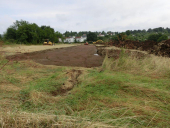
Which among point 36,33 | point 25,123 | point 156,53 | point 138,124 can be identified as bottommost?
point 138,124

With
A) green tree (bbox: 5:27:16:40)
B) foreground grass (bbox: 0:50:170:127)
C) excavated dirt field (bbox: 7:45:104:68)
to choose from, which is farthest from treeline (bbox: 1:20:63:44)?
foreground grass (bbox: 0:50:170:127)

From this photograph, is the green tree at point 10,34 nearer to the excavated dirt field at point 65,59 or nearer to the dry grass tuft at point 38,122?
the excavated dirt field at point 65,59

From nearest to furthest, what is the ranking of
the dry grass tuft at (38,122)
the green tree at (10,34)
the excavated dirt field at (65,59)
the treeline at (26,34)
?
1. the dry grass tuft at (38,122)
2. the excavated dirt field at (65,59)
3. the treeline at (26,34)
4. the green tree at (10,34)

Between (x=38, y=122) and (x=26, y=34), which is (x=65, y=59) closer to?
(x=38, y=122)

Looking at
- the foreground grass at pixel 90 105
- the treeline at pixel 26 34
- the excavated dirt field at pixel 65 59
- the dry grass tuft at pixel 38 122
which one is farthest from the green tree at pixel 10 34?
the dry grass tuft at pixel 38 122

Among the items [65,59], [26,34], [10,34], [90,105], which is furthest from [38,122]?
[10,34]

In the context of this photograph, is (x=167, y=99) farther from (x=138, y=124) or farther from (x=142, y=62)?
(x=142, y=62)

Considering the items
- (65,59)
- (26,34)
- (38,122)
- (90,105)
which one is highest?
(26,34)

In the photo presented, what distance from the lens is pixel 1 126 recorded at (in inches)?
49.9

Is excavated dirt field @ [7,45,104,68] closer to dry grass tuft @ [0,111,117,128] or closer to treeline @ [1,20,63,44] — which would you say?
dry grass tuft @ [0,111,117,128]

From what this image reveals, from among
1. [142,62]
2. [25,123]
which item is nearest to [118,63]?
[142,62]

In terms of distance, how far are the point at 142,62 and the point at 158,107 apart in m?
3.38

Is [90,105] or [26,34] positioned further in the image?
[26,34]

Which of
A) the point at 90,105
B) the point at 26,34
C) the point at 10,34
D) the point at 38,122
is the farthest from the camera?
the point at 10,34
